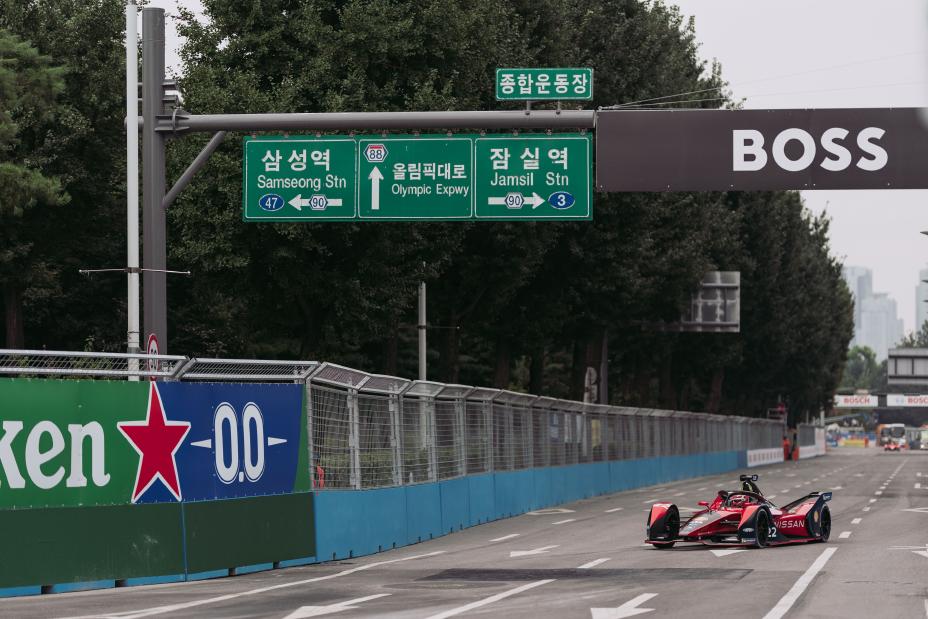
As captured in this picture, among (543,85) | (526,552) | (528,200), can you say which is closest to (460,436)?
(528,200)

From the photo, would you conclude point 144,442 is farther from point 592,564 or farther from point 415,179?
point 415,179

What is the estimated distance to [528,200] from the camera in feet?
79.7

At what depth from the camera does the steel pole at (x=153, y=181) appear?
20469mm

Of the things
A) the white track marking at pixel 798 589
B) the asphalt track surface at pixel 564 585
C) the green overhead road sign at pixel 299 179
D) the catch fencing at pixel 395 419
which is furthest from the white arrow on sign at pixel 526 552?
the green overhead road sign at pixel 299 179

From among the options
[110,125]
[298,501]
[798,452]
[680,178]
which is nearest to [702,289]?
[110,125]

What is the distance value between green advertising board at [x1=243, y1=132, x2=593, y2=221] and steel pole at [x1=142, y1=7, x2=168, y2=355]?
10.9 ft

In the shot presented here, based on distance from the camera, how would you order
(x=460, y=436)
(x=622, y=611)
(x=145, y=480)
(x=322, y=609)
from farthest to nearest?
1. (x=460, y=436)
2. (x=145, y=480)
3. (x=322, y=609)
4. (x=622, y=611)

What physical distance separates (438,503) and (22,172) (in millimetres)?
16387

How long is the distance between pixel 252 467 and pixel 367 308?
15.0m

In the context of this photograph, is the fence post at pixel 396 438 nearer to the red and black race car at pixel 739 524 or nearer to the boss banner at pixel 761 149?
the red and black race car at pixel 739 524

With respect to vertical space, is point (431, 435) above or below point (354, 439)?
below

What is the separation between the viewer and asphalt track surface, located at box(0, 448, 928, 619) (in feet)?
43.0

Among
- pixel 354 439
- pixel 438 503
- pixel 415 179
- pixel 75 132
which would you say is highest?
pixel 75 132

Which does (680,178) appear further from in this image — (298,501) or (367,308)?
(367,308)
